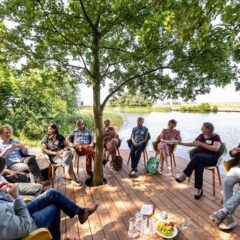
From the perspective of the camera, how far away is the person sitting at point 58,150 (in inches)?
147

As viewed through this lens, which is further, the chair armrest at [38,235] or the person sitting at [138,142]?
the person sitting at [138,142]

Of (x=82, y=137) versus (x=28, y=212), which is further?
(x=82, y=137)

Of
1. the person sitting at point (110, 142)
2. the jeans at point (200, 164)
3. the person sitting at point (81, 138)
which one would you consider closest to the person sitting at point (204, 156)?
the jeans at point (200, 164)

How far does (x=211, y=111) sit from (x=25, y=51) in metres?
26.9

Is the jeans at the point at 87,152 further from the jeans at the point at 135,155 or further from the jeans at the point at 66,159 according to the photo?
the jeans at the point at 135,155

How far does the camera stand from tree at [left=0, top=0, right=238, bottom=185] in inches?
110

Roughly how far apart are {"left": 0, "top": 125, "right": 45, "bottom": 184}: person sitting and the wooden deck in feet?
2.11

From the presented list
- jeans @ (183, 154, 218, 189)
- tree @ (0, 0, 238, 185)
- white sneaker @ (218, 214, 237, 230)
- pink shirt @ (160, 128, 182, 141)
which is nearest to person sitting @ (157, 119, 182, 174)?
pink shirt @ (160, 128, 182, 141)

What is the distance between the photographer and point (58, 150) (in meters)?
3.90

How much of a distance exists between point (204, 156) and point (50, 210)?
7.43 ft

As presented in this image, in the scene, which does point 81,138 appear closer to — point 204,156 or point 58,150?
point 58,150

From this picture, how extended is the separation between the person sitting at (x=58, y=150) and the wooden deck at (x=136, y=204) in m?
0.28

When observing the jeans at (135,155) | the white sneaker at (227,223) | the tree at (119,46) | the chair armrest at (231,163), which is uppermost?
the tree at (119,46)

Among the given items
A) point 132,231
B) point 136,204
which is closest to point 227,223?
point 132,231
